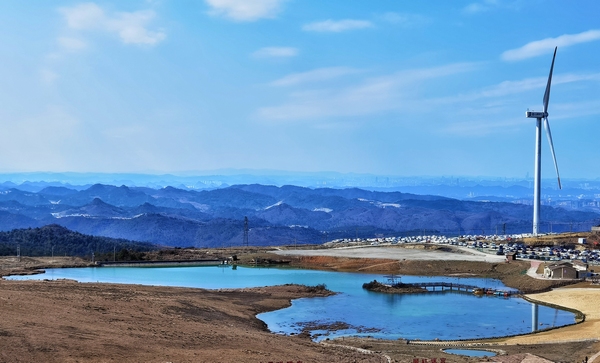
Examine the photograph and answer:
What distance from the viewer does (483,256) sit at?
92.1m

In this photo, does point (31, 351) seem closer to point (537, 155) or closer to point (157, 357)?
point (157, 357)

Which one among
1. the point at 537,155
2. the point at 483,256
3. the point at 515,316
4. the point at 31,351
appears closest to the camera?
the point at 31,351

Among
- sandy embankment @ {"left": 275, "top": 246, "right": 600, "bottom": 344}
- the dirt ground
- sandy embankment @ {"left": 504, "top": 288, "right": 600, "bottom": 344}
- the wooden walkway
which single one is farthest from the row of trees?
sandy embankment @ {"left": 504, "top": 288, "right": 600, "bottom": 344}

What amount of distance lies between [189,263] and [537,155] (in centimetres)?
6512

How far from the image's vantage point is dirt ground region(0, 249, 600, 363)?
30.0 m

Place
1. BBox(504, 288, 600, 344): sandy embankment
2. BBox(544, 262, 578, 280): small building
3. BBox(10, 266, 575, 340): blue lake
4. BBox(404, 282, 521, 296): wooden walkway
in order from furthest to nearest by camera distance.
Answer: BBox(544, 262, 578, 280): small building → BBox(404, 282, 521, 296): wooden walkway → BBox(10, 266, 575, 340): blue lake → BBox(504, 288, 600, 344): sandy embankment

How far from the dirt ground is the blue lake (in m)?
2.58

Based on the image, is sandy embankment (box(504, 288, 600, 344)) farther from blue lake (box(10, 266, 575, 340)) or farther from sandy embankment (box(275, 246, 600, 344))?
blue lake (box(10, 266, 575, 340))

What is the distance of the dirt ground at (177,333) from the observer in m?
30.0

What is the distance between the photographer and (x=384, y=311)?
5544 centimetres

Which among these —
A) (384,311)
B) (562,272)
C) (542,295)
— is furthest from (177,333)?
(562,272)

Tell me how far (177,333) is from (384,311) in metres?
23.4

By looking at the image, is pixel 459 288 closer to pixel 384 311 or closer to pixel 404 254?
pixel 384 311

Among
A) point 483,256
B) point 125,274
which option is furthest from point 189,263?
point 483,256
